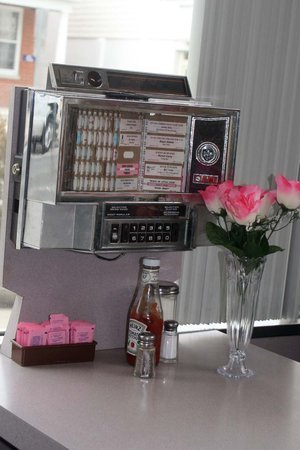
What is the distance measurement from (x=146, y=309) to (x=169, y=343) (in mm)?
117

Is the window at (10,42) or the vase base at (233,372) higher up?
the window at (10,42)

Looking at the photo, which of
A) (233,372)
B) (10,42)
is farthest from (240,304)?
(10,42)

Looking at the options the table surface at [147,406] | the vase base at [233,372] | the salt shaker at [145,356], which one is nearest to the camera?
the table surface at [147,406]

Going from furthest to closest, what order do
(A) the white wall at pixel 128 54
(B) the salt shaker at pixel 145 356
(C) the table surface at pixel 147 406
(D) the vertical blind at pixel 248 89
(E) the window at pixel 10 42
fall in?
(E) the window at pixel 10 42 < (A) the white wall at pixel 128 54 < (D) the vertical blind at pixel 248 89 < (B) the salt shaker at pixel 145 356 < (C) the table surface at pixel 147 406

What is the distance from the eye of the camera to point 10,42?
605cm

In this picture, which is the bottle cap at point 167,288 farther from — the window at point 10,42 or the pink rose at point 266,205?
the window at point 10,42

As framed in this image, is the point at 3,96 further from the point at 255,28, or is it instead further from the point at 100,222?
the point at 100,222

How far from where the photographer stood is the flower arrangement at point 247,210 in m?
2.19

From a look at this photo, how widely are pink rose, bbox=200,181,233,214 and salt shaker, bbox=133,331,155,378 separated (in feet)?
1.13

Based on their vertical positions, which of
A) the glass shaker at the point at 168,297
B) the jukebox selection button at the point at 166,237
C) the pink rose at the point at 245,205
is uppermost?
the pink rose at the point at 245,205

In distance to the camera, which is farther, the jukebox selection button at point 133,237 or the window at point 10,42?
the window at point 10,42

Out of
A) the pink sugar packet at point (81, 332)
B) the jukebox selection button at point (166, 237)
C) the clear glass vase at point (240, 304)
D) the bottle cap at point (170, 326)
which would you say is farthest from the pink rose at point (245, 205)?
the pink sugar packet at point (81, 332)

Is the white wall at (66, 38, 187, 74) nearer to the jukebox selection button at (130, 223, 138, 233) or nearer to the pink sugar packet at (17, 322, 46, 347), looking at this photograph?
the jukebox selection button at (130, 223, 138, 233)

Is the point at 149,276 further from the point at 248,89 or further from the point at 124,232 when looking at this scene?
the point at 248,89
